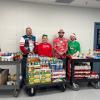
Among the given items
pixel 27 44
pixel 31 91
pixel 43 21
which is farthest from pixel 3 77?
pixel 43 21

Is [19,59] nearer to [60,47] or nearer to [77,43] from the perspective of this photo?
[60,47]

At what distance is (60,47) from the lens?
633cm

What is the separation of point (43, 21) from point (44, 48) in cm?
109

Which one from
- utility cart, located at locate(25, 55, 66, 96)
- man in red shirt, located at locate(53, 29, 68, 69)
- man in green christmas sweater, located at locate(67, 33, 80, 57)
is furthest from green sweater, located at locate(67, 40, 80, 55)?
utility cart, located at locate(25, 55, 66, 96)

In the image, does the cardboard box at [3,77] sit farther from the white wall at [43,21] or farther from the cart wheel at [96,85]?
the cart wheel at [96,85]

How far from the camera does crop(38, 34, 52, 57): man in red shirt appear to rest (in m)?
6.21

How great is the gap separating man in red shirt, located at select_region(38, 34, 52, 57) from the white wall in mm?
490

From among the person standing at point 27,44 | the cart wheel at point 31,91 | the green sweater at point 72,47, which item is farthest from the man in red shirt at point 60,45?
the cart wheel at point 31,91

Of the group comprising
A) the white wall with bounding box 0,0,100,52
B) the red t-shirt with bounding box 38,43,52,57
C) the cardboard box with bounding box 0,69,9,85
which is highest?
the white wall with bounding box 0,0,100,52

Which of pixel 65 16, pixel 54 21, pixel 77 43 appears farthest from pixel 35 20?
pixel 77 43

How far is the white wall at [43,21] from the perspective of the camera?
639cm

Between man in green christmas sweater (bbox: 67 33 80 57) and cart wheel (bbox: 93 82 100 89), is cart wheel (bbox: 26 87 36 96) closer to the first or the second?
cart wheel (bbox: 93 82 100 89)

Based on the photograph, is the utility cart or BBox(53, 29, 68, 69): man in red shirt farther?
BBox(53, 29, 68, 69): man in red shirt

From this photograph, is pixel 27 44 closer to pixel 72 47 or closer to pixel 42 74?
pixel 42 74
